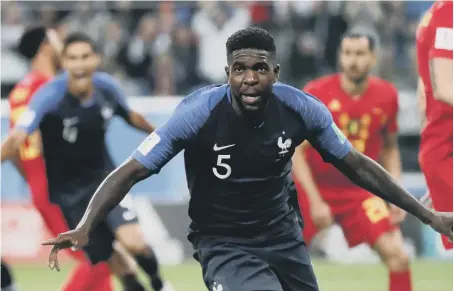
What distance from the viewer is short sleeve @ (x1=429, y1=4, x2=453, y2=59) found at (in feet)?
22.7

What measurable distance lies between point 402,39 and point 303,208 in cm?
571

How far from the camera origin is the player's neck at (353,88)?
9.81 m

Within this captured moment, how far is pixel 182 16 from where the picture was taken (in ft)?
50.4

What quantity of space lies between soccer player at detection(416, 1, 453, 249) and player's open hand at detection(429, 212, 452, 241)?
2.97 feet

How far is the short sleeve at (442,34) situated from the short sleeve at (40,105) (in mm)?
3186

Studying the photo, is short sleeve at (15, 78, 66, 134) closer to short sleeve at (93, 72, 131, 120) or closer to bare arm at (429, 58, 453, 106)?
short sleeve at (93, 72, 131, 120)

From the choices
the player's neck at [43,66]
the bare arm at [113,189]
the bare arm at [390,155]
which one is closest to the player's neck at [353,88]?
the bare arm at [390,155]

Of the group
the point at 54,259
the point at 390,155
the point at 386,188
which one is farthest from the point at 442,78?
the point at 390,155

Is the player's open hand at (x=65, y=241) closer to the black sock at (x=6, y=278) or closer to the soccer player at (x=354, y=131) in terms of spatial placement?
the black sock at (x=6, y=278)

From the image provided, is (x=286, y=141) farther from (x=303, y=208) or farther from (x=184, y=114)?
(x=303, y=208)

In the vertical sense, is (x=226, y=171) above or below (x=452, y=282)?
above

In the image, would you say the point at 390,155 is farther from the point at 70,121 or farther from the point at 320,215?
the point at 70,121

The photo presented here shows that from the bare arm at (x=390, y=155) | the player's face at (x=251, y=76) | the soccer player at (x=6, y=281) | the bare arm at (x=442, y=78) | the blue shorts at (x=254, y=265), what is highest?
the player's face at (x=251, y=76)

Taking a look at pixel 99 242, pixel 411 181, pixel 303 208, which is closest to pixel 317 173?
pixel 303 208
